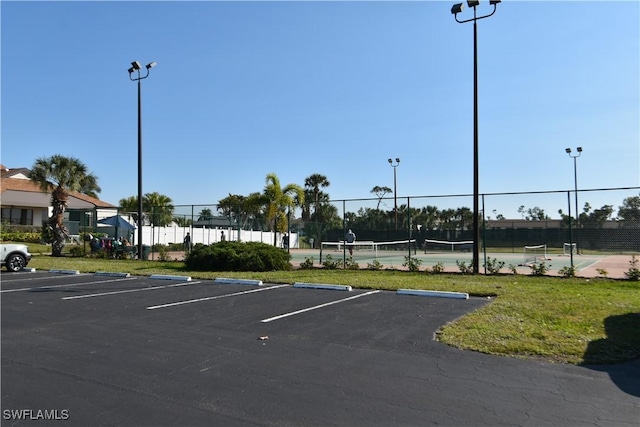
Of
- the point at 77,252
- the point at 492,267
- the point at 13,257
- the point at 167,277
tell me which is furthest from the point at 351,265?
the point at 77,252

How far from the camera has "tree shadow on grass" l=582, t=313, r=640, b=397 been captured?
5.24 meters

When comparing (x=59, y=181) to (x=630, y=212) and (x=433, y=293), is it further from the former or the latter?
(x=630, y=212)

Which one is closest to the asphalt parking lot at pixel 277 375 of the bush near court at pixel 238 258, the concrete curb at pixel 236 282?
the concrete curb at pixel 236 282

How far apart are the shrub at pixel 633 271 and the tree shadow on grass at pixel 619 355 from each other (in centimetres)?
730

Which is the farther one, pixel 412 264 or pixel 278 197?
pixel 278 197

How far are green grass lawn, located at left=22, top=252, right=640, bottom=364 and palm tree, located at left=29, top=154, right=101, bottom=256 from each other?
1460 centimetres

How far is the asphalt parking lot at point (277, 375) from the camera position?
421 centimetres

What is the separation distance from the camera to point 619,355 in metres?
6.12

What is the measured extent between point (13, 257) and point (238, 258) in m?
8.94

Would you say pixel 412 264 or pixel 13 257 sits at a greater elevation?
pixel 13 257

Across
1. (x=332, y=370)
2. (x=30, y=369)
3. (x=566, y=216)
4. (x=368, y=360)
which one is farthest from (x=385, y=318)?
(x=566, y=216)

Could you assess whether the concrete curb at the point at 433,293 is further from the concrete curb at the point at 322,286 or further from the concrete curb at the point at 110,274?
the concrete curb at the point at 110,274

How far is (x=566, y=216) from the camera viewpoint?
16062 millimetres

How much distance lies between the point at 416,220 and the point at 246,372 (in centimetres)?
1917
